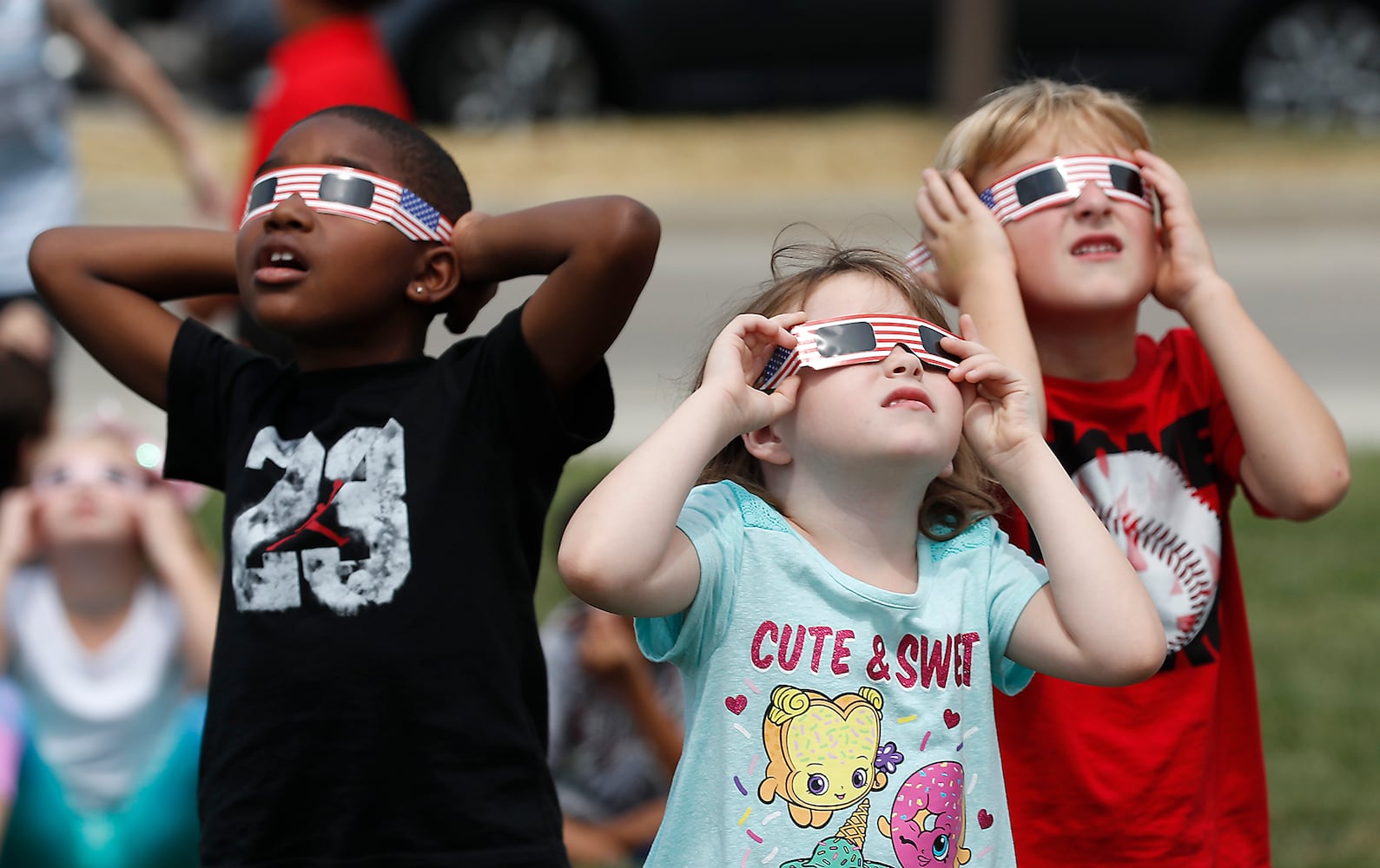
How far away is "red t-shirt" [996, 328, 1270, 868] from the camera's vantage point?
8.95 feet

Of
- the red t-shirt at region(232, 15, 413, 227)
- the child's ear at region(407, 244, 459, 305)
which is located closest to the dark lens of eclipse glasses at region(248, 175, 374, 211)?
the child's ear at region(407, 244, 459, 305)

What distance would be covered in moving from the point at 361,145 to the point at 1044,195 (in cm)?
101

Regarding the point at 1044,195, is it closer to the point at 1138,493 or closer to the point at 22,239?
the point at 1138,493

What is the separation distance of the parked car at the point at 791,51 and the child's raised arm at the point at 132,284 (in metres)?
9.93

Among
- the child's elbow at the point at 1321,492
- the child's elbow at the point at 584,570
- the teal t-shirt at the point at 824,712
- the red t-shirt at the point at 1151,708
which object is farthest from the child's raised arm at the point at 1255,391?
the child's elbow at the point at 584,570

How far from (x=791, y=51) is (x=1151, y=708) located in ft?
36.5

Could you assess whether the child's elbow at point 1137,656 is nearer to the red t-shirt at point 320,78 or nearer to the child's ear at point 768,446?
the child's ear at point 768,446

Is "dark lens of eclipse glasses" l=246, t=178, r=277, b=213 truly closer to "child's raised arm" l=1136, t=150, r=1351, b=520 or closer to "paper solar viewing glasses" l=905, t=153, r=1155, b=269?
"paper solar viewing glasses" l=905, t=153, r=1155, b=269

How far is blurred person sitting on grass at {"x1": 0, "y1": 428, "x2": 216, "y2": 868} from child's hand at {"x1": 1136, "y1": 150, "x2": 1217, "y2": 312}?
211 cm

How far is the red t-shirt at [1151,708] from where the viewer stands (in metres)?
2.73

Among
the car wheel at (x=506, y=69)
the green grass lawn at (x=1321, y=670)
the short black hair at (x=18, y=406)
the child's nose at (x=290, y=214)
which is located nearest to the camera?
the child's nose at (x=290, y=214)

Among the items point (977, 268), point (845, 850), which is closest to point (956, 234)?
point (977, 268)

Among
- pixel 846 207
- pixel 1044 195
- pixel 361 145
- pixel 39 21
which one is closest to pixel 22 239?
pixel 39 21

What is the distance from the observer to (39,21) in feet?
16.1
